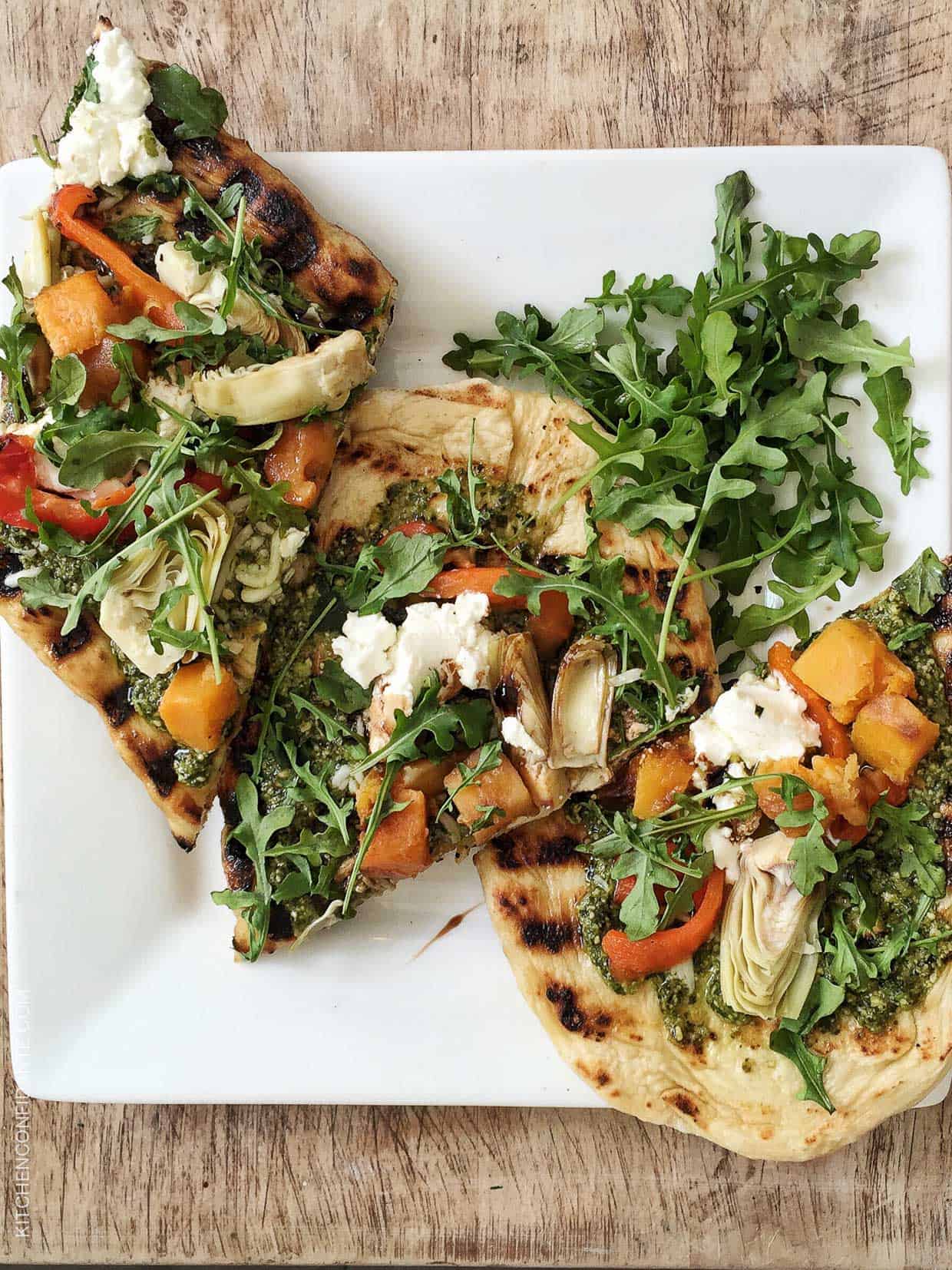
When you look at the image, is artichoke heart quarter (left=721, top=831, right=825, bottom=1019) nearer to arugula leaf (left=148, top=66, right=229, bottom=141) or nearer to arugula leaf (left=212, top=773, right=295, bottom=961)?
arugula leaf (left=212, top=773, right=295, bottom=961)

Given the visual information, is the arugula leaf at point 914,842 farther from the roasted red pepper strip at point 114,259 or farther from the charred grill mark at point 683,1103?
the roasted red pepper strip at point 114,259

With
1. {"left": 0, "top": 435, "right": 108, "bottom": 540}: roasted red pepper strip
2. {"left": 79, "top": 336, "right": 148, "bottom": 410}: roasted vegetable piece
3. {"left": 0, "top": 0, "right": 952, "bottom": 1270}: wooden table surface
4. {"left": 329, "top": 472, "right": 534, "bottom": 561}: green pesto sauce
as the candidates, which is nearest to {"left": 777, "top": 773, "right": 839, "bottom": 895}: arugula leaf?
{"left": 329, "top": 472, "right": 534, "bottom": 561}: green pesto sauce

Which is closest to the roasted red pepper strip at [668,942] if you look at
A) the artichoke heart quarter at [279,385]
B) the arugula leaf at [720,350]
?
the arugula leaf at [720,350]

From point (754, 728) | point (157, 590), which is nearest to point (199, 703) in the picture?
point (157, 590)

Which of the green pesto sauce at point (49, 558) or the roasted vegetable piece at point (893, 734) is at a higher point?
the green pesto sauce at point (49, 558)

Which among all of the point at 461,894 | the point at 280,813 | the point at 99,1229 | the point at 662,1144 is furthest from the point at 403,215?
the point at 99,1229

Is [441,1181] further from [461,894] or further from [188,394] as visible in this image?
[188,394]
